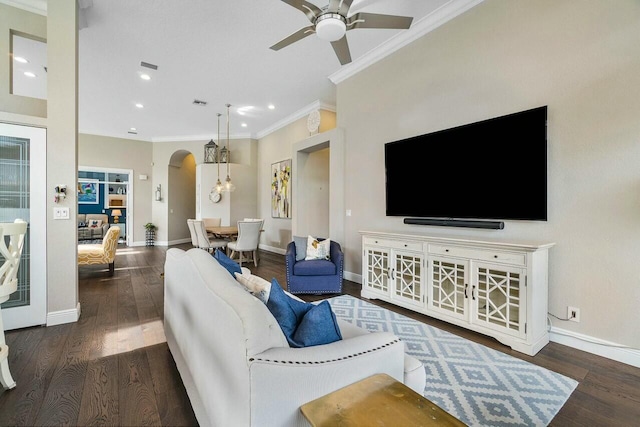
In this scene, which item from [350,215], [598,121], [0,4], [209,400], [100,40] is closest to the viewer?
[209,400]

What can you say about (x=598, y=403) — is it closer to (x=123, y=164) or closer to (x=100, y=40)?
(x=100, y=40)

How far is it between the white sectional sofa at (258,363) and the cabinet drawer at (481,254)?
1.63 m

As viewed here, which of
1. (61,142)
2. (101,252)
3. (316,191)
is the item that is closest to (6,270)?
(61,142)

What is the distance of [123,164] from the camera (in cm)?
866

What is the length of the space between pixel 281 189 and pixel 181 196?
4.22 metres

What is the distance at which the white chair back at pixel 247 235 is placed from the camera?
5.61 meters

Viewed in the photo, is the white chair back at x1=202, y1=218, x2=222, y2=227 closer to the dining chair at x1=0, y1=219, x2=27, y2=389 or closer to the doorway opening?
the dining chair at x1=0, y1=219, x2=27, y2=389

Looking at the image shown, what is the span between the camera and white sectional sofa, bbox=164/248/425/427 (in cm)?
93

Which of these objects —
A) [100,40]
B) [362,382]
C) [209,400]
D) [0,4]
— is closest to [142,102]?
[100,40]

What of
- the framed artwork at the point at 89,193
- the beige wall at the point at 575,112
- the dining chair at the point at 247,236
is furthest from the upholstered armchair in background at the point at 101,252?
the framed artwork at the point at 89,193

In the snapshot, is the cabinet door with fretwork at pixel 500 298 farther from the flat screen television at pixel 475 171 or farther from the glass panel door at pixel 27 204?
the glass panel door at pixel 27 204

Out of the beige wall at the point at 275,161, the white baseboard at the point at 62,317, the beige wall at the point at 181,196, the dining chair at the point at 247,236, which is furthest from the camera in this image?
the beige wall at the point at 181,196

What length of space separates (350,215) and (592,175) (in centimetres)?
291

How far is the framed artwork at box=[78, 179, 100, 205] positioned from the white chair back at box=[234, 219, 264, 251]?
32.5ft
